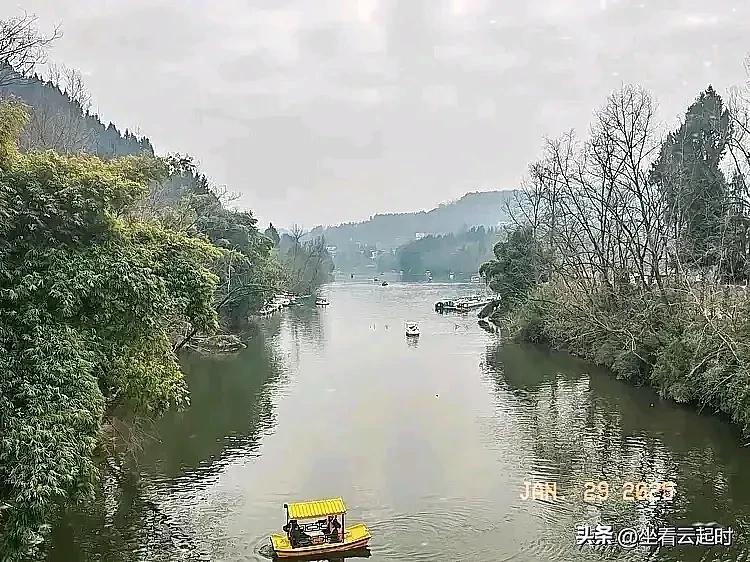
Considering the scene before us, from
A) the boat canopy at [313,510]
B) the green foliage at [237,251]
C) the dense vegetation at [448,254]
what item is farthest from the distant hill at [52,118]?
the dense vegetation at [448,254]

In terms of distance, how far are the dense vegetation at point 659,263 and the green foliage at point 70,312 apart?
11687 mm

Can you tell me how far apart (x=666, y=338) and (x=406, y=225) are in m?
143

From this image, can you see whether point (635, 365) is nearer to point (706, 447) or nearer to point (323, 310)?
point (706, 447)

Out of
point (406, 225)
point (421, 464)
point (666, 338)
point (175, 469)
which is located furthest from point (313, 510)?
point (406, 225)

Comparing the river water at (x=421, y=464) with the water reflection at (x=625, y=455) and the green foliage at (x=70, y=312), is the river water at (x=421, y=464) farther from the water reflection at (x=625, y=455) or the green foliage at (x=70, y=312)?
the green foliage at (x=70, y=312)

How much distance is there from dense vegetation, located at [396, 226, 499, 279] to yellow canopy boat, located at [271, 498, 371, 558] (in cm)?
8645

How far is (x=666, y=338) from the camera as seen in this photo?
20.5 metres

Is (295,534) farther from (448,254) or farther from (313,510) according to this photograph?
(448,254)

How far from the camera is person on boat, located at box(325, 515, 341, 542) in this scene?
34.1 ft

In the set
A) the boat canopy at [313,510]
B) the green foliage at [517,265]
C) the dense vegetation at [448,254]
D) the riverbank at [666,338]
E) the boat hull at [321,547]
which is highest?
the dense vegetation at [448,254]

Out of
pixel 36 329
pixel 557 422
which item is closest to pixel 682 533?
pixel 557 422

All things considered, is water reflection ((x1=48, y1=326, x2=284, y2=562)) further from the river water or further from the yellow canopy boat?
the yellow canopy boat

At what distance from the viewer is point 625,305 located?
962 inches

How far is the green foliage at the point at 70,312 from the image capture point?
892cm
